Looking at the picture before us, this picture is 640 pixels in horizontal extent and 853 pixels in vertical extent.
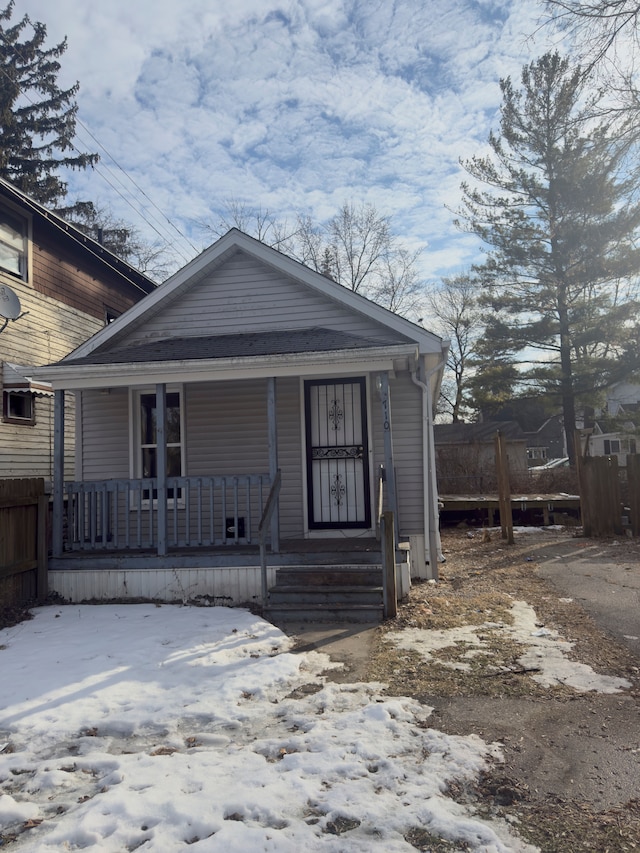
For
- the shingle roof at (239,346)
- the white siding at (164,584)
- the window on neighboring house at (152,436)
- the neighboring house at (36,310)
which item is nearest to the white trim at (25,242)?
the neighboring house at (36,310)

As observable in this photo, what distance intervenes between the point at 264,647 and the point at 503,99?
86.6ft

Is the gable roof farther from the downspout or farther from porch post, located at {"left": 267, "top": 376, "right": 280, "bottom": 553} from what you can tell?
porch post, located at {"left": 267, "top": 376, "right": 280, "bottom": 553}

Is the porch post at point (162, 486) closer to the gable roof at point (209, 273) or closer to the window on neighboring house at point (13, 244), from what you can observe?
the gable roof at point (209, 273)

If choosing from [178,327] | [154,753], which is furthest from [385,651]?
[178,327]

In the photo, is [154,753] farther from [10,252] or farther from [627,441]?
[627,441]

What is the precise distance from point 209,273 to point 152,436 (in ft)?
9.12

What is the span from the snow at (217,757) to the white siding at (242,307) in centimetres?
535

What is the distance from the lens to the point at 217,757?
3457 millimetres

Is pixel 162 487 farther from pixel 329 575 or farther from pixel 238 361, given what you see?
pixel 329 575

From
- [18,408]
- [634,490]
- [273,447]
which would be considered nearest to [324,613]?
[273,447]

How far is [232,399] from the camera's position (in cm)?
935

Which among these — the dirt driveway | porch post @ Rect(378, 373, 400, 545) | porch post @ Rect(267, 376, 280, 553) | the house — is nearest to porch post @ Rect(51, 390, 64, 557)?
the house

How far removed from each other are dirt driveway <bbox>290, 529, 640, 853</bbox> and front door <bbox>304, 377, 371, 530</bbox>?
1.57 m

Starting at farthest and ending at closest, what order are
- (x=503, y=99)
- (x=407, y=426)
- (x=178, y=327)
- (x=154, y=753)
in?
(x=503, y=99), (x=178, y=327), (x=407, y=426), (x=154, y=753)
